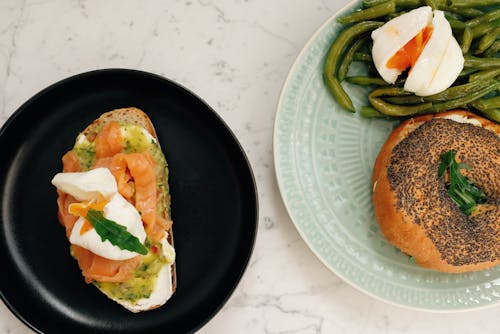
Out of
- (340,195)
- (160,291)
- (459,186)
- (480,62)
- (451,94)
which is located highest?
(480,62)

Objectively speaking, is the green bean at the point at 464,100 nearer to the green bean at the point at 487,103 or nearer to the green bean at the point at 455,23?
the green bean at the point at 487,103

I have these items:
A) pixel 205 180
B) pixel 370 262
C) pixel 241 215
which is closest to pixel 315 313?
pixel 370 262

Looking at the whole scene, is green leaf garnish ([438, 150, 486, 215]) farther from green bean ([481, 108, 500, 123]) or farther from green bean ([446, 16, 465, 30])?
green bean ([446, 16, 465, 30])

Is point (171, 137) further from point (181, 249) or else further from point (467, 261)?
point (467, 261)

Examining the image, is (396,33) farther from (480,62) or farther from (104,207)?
(104,207)

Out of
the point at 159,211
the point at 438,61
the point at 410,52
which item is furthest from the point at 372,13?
the point at 159,211

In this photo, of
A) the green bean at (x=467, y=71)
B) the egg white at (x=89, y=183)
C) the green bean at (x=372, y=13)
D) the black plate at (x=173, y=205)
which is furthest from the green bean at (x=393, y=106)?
the egg white at (x=89, y=183)

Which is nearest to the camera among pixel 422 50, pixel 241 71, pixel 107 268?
pixel 107 268
